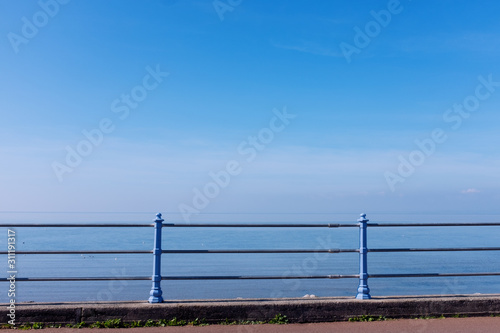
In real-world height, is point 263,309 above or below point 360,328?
above

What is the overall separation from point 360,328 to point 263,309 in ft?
4.03

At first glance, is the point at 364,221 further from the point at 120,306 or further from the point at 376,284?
the point at 376,284

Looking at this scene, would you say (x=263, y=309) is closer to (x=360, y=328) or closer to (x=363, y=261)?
(x=360, y=328)

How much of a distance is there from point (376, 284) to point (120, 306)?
1299 centimetres

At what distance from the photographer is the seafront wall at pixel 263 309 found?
613 cm

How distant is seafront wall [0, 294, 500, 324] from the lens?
6.13 m

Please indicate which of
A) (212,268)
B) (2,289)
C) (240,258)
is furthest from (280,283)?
(2,289)

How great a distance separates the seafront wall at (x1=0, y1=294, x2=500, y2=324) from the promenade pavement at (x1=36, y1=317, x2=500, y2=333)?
150mm

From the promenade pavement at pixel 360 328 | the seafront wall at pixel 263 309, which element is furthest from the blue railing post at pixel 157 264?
the promenade pavement at pixel 360 328

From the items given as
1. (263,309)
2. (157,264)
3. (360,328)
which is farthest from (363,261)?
(157,264)

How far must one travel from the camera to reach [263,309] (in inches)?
251

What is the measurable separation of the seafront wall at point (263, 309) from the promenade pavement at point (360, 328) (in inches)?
5.9

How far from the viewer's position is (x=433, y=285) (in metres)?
17.7

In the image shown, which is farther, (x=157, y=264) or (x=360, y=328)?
(x=157, y=264)
